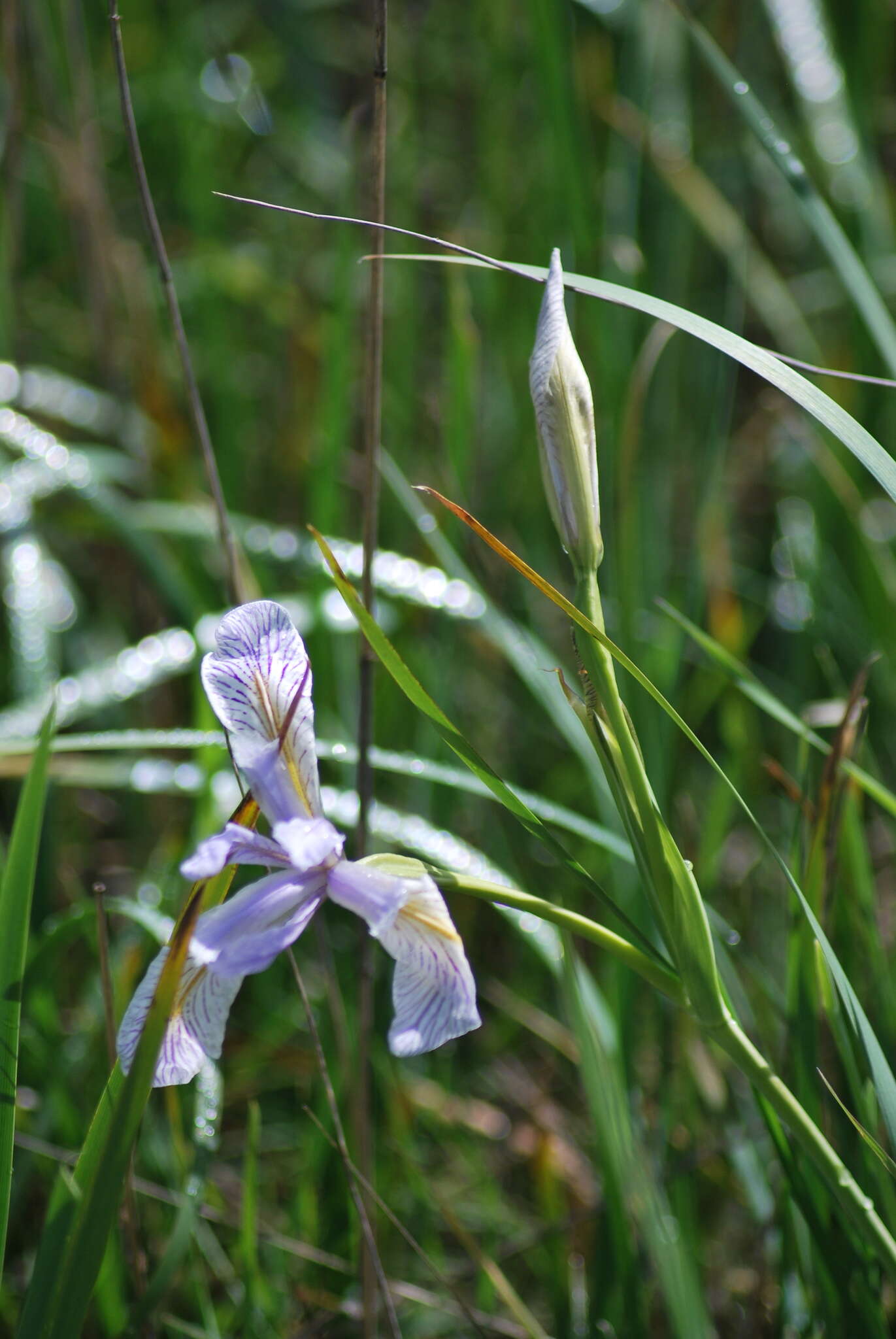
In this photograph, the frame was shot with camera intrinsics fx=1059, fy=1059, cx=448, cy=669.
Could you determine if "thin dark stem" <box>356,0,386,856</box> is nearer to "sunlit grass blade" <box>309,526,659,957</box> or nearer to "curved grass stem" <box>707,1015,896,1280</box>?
"sunlit grass blade" <box>309,526,659,957</box>

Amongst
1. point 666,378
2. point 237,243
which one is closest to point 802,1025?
point 666,378

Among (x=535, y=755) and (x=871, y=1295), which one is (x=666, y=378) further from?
(x=871, y=1295)

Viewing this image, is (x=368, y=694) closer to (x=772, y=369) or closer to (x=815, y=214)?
(x=772, y=369)

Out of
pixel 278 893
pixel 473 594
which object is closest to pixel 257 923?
pixel 278 893

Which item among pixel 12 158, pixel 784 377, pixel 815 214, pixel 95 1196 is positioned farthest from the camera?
pixel 12 158

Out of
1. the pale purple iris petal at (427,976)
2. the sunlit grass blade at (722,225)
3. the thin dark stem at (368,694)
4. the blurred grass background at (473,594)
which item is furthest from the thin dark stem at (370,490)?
the sunlit grass blade at (722,225)

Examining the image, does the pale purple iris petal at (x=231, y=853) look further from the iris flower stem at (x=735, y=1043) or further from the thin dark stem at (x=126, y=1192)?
the thin dark stem at (x=126, y=1192)
